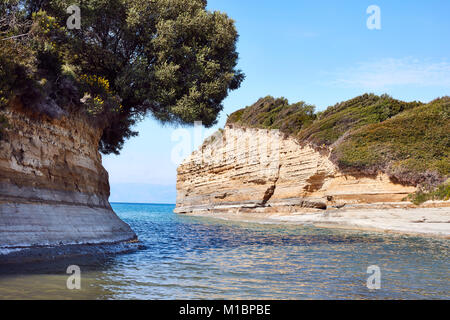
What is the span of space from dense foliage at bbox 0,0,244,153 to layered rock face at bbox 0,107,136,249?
123 cm

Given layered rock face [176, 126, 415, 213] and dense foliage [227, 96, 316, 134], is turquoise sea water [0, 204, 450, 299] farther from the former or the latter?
dense foliage [227, 96, 316, 134]

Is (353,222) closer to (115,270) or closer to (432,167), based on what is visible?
(432,167)

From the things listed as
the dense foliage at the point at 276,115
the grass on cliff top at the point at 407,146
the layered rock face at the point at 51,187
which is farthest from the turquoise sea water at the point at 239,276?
the dense foliage at the point at 276,115

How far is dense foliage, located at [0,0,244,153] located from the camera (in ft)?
48.2

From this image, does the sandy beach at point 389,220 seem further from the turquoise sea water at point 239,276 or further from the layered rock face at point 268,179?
the turquoise sea water at point 239,276

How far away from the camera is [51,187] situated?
43.0 ft

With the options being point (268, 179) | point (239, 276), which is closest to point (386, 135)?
point (268, 179)

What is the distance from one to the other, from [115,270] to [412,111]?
39.0 metres

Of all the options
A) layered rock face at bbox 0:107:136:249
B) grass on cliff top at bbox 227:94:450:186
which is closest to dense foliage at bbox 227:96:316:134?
grass on cliff top at bbox 227:94:450:186

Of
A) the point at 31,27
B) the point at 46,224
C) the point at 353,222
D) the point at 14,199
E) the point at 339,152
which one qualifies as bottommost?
the point at 353,222

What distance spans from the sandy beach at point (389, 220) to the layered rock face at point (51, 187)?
17912mm

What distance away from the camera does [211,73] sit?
1886 cm
